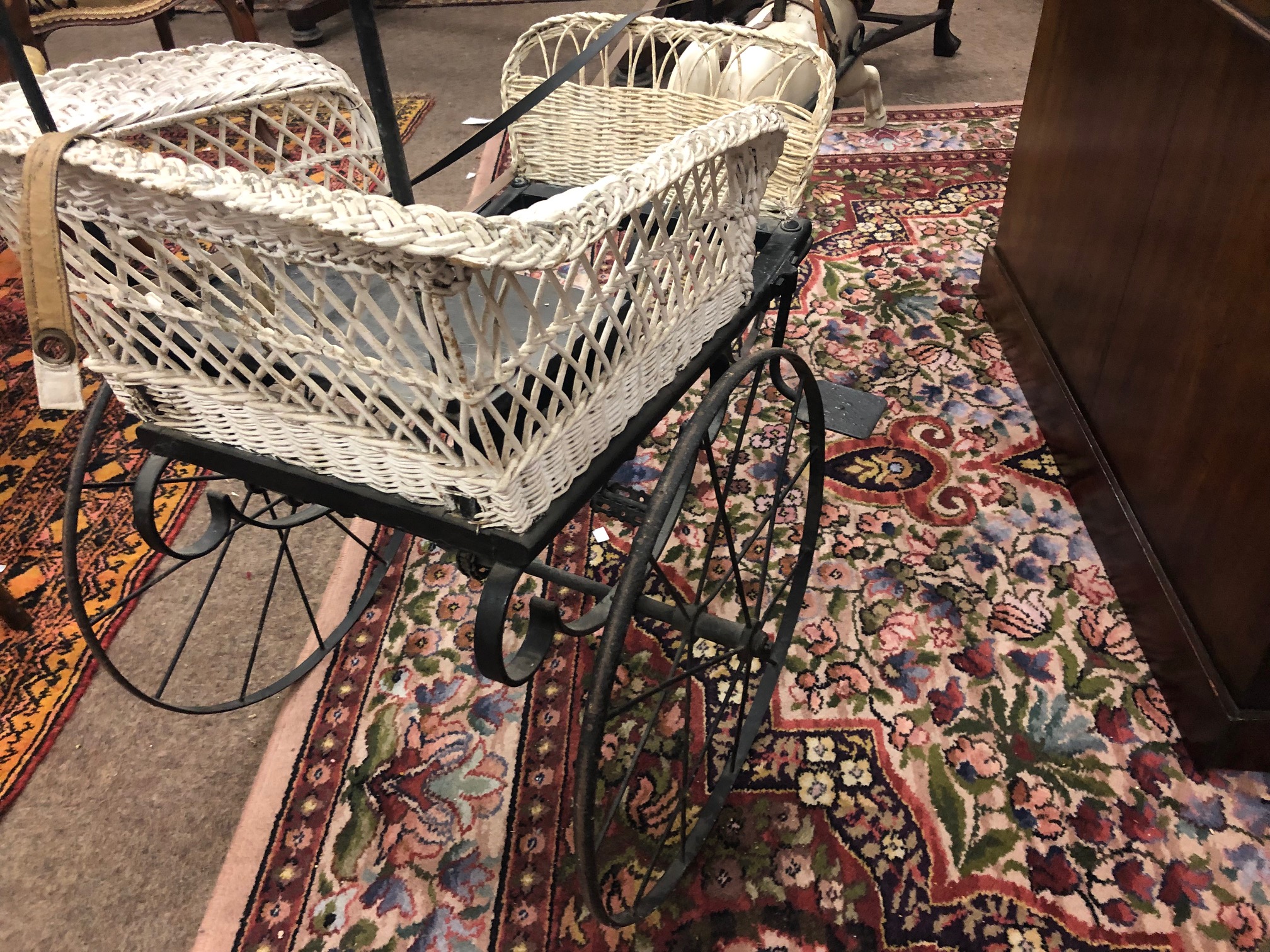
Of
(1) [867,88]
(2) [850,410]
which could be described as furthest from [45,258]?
(1) [867,88]

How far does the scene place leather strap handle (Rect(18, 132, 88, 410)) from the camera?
18.8 inches

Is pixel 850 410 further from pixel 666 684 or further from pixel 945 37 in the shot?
pixel 945 37

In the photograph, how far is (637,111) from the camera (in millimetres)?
1153

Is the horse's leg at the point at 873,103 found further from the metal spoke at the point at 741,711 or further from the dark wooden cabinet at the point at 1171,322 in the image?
the metal spoke at the point at 741,711

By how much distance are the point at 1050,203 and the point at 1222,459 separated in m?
0.66

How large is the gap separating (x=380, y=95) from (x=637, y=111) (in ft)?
1.97

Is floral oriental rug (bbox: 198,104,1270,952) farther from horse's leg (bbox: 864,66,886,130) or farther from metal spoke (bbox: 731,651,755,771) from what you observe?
horse's leg (bbox: 864,66,886,130)

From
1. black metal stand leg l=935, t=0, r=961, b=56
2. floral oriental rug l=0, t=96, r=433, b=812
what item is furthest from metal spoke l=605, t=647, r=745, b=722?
black metal stand leg l=935, t=0, r=961, b=56

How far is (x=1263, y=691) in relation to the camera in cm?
97

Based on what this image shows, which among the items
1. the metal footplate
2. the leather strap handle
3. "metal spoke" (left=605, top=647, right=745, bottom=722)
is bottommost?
the metal footplate

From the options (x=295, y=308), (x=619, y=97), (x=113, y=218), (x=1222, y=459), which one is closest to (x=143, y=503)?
(x=295, y=308)

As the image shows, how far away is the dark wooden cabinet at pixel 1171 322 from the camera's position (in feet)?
3.12

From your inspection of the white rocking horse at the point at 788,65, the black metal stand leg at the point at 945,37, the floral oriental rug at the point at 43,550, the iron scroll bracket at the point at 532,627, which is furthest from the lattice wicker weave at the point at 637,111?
the black metal stand leg at the point at 945,37

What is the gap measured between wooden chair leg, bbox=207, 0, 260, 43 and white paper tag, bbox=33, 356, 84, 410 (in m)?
2.30
